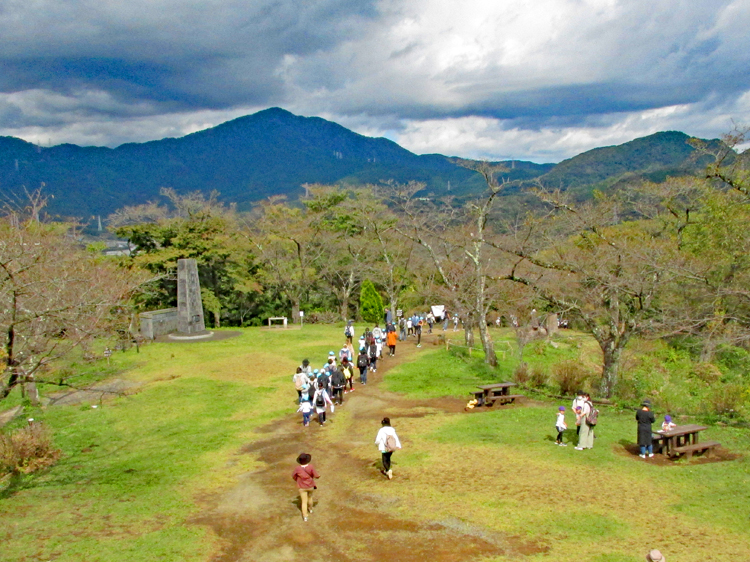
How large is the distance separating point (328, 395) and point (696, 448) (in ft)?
28.7

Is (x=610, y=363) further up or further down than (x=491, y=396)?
further up

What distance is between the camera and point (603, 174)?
7820 inches

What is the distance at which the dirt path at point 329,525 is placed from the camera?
7.32m

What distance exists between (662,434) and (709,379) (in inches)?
536

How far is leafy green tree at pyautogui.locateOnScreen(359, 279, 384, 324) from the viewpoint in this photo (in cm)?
3609

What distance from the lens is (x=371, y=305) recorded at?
36.2 m

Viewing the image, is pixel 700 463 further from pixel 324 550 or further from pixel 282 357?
pixel 282 357

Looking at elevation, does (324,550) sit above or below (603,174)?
below

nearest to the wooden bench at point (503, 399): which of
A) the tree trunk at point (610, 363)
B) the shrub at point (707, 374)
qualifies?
the tree trunk at point (610, 363)

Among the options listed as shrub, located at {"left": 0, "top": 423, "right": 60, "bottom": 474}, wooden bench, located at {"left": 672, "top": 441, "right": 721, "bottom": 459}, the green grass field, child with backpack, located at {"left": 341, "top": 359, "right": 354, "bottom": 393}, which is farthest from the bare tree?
wooden bench, located at {"left": 672, "top": 441, "right": 721, "bottom": 459}

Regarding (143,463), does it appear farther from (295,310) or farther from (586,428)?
(295,310)

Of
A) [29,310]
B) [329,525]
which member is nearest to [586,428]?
[329,525]

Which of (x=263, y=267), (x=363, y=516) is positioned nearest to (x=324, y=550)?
(x=363, y=516)

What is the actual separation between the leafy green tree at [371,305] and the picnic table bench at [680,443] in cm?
2543
